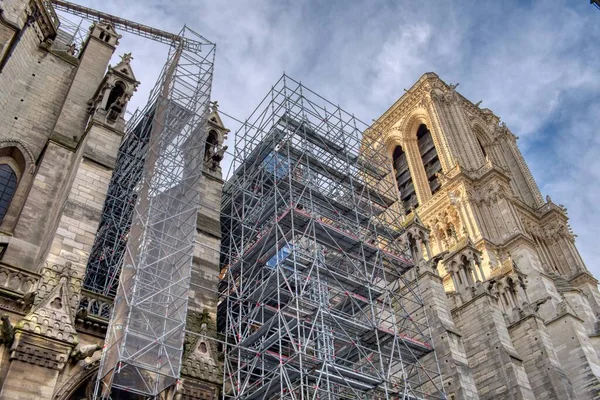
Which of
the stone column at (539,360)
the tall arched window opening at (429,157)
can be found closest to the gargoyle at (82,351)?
the stone column at (539,360)

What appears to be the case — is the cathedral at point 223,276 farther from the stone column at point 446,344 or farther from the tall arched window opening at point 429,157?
the tall arched window opening at point 429,157

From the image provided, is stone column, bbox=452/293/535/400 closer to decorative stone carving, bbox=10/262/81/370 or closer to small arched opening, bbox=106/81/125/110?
decorative stone carving, bbox=10/262/81/370

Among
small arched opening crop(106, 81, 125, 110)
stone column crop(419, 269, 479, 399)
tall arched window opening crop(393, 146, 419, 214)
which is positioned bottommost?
stone column crop(419, 269, 479, 399)

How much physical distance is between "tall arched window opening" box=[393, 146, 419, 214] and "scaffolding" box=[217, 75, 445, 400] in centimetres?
1731

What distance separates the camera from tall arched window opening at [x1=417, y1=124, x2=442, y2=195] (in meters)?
41.3

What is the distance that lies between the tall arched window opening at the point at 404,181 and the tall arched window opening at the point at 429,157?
1.34 m

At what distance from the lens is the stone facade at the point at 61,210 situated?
1206 cm

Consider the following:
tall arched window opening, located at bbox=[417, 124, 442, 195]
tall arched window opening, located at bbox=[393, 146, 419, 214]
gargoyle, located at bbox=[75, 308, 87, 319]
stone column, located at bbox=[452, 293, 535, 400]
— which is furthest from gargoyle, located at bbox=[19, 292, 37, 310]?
tall arched window opening, located at bbox=[417, 124, 442, 195]

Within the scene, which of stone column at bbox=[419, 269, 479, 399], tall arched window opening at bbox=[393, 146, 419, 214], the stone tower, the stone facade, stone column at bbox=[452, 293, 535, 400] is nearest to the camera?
the stone facade

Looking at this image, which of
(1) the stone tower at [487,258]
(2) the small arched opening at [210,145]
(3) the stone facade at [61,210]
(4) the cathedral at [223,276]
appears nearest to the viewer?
(3) the stone facade at [61,210]

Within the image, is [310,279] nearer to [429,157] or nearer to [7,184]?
[7,184]

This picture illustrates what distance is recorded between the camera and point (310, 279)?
17.3m

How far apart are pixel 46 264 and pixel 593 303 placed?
30.7 metres

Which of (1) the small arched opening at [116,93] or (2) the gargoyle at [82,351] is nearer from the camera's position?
(2) the gargoyle at [82,351]
